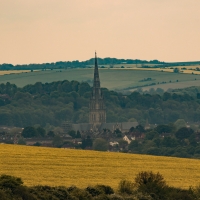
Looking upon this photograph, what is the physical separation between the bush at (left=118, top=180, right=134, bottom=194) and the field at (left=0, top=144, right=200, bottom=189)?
6.95ft

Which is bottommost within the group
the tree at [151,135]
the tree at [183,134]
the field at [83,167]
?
the tree at [151,135]

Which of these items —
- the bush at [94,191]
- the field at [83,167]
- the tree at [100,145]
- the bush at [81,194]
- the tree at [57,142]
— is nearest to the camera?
the bush at [81,194]

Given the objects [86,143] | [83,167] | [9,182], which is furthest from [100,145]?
[9,182]

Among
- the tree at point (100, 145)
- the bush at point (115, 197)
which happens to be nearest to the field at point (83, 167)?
the bush at point (115, 197)

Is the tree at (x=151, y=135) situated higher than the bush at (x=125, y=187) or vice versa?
the bush at (x=125, y=187)

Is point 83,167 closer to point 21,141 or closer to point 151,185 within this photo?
point 151,185

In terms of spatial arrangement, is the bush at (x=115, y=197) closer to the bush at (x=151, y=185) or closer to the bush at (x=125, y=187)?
the bush at (x=125, y=187)

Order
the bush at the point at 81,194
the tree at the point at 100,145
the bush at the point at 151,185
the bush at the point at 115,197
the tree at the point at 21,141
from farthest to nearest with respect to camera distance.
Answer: the tree at the point at 21,141 → the tree at the point at 100,145 → the bush at the point at 151,185 → the bush at the point at 115,197 → the bush at the point at 81,194

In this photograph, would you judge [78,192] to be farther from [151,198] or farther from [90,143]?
[90,143]

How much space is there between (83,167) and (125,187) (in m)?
11.1

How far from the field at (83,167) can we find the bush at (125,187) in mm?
2118

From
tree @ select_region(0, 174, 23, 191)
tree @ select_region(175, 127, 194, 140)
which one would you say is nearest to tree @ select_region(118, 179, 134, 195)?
tree @ select_region(0, 174, 23, 191)

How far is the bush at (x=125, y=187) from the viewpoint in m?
62.1

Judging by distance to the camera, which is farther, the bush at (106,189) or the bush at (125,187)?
the bush at (125,187)
